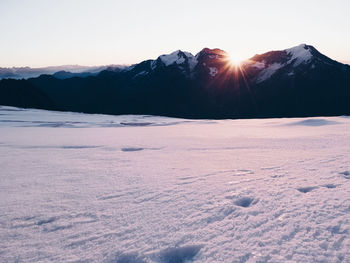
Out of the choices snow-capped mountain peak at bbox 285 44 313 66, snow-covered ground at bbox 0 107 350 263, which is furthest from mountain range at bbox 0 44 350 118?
snow-covered ground at bbox 0 107 350 263

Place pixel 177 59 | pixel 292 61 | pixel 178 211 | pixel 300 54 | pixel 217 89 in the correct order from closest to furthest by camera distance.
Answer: pixel 178 211
pixel 300 54
pixel 292 61
pixel 217 89
pixel 177 59

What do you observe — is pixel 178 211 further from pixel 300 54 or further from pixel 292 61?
pixel 300 54

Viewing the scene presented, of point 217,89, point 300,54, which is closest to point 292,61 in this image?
point 300,54

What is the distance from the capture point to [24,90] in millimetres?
89188

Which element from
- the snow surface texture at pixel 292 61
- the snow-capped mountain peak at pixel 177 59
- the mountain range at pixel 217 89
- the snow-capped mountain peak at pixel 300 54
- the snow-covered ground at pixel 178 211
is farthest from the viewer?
the snow-capped mountain peak at pixel 177 59

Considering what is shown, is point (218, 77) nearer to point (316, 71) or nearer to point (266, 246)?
point (316, 71)

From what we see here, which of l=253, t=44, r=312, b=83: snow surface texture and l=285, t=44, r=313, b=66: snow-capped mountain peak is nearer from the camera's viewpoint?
l=285, t=44, r=313, b=66: snow-capped mountain peak

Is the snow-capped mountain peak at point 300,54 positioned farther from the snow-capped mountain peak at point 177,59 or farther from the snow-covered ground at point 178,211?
the snow-covered ground at point 178,211

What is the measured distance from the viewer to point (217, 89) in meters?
135

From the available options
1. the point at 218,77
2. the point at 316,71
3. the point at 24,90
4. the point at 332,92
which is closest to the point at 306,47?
the point at 316,71

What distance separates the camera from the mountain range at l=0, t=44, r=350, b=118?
106 meters

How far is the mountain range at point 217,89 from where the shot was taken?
349ft

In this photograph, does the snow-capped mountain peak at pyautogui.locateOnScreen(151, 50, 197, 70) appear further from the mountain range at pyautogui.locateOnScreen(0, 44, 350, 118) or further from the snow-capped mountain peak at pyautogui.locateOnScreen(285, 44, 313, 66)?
the snow-capped mountain peak at pyautogui.locateOnScreen(285, 44, 313, 66)

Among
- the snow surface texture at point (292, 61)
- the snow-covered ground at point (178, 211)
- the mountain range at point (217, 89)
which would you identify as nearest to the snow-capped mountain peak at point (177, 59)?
the mountain range at point (217, 89)
